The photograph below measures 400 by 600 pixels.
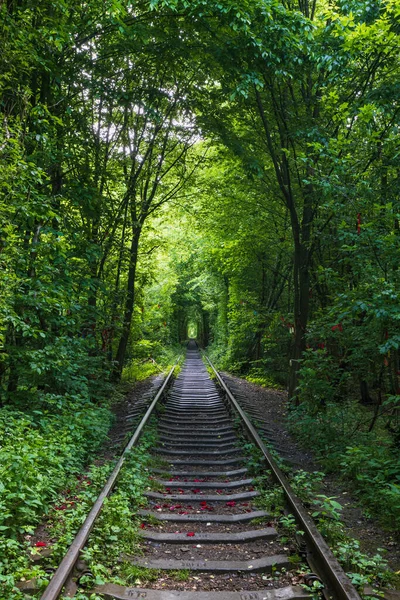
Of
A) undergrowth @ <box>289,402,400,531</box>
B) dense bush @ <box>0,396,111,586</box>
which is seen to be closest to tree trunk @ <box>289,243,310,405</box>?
undergrowth @ <box>289,402,400,531</box>

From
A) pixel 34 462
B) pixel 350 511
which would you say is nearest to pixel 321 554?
pixel 350 511

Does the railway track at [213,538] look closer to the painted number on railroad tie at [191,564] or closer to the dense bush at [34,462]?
the painted number on railroad tie at [191,564]

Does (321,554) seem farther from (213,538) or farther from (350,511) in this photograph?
(350,511)

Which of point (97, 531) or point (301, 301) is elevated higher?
point (301, 301)

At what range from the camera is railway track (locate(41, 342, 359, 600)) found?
356 centimetres

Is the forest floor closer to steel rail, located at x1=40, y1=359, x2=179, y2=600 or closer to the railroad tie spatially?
the railroad tie

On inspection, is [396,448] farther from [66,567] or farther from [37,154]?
[37,154]

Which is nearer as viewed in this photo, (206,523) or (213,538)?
(213,538)

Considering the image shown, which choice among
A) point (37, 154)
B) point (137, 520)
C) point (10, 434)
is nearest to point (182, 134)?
point (37, 154)

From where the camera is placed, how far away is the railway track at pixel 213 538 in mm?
3561

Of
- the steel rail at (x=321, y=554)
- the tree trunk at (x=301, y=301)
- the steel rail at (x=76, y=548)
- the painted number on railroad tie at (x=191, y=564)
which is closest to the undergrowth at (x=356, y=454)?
the steel rail at (x=321, y=554)

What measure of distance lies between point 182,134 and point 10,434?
1110cm

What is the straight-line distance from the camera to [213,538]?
15.2ft

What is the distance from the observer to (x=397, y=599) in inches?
136
